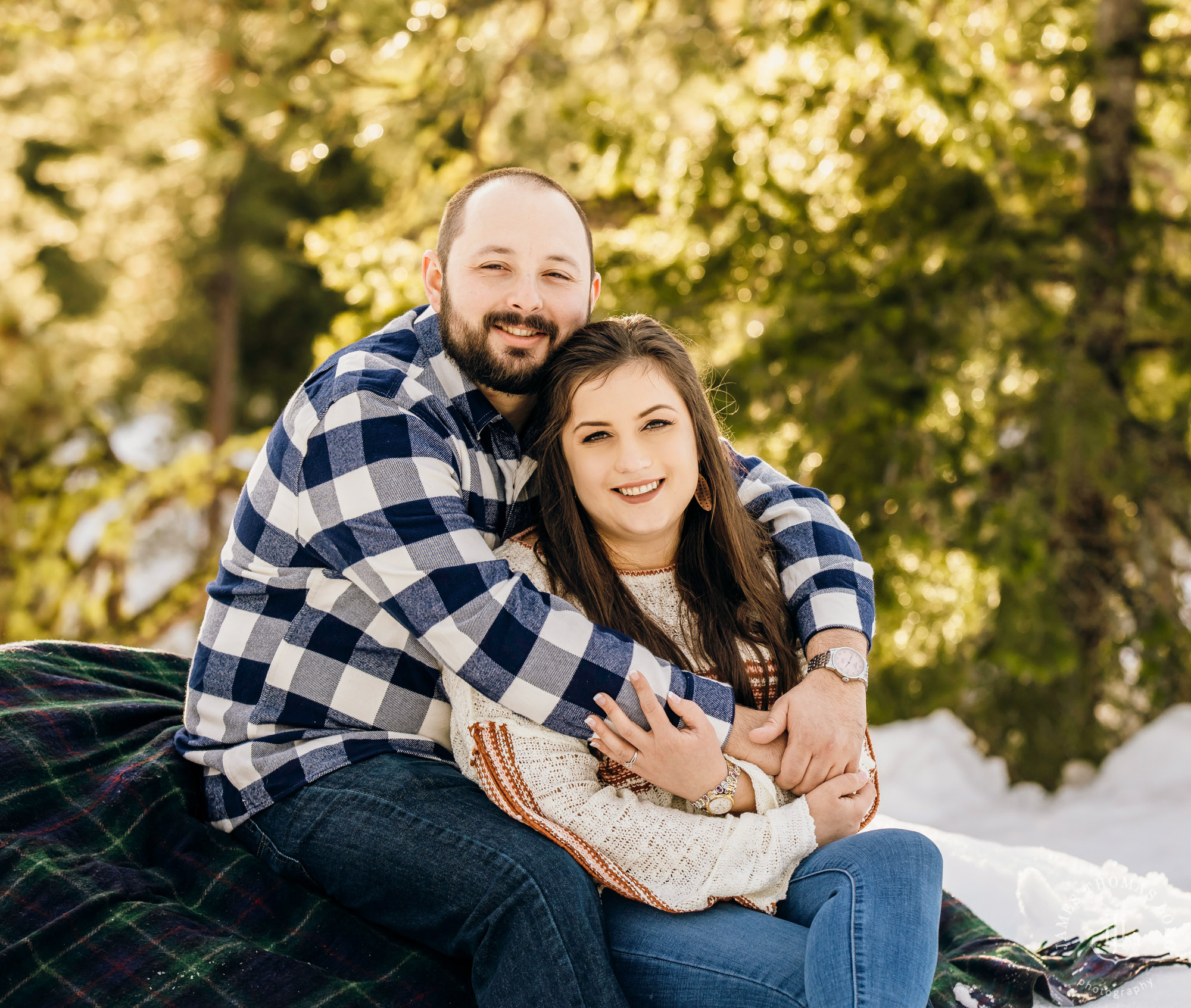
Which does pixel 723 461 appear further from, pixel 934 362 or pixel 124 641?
pixel 124 641

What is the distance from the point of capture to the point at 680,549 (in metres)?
2.06

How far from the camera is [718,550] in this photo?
205 cm

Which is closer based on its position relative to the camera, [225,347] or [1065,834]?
[1065,834]

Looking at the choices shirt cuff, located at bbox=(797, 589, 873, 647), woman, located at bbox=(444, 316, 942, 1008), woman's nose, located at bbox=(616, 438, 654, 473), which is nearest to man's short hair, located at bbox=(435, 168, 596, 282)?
woman, located at bbox=(444, 316, 942, 1008)

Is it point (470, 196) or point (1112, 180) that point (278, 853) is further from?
point (1112, 180)

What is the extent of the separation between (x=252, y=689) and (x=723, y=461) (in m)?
0.97

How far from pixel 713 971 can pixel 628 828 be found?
24cm

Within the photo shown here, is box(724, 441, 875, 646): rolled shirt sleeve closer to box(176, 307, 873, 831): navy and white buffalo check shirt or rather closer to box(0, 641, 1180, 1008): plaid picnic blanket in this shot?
box(176, 307, 873, 831): navy and white buffalo check shirt

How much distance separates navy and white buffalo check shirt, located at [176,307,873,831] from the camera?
1712 millimetres

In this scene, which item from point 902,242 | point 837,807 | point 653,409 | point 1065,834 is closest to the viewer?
point 837,807

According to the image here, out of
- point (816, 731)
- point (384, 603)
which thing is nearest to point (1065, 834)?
point (816, 731)

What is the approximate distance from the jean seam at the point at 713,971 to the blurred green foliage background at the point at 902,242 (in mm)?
2189

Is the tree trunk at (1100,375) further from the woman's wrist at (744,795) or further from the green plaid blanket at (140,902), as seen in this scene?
the green plaid blanket at (140,902)

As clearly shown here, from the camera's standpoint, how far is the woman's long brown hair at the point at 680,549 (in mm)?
1916
